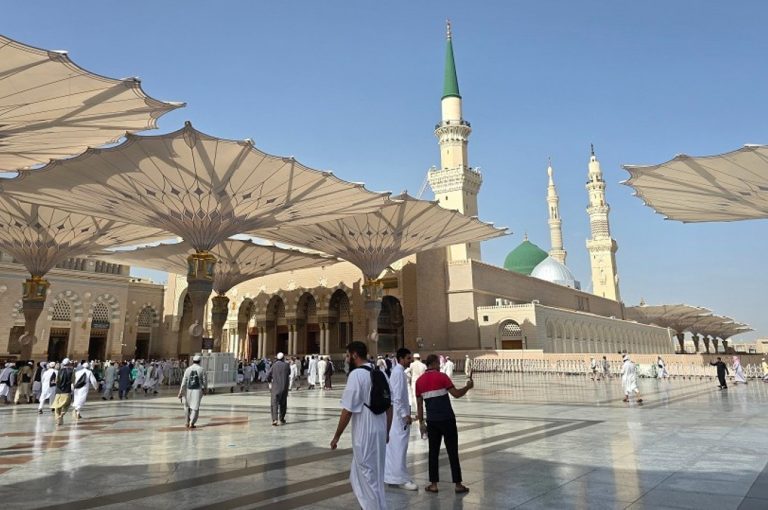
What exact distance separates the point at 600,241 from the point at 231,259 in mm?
43554

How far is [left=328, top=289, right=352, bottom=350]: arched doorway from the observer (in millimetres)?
35594

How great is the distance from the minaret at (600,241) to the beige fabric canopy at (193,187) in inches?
1762

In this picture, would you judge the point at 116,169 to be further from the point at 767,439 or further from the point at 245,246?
the point at 767,439

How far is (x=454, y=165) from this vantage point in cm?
4200

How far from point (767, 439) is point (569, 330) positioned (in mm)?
34969

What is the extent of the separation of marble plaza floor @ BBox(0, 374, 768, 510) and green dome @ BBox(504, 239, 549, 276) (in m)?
47.4

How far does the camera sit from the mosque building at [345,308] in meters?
33.4

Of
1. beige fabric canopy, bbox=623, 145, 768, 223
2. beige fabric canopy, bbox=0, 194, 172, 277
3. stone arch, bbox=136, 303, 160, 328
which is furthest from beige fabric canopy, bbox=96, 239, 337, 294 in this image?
beige fabric canopy, bbox=623, 145, 768, 223

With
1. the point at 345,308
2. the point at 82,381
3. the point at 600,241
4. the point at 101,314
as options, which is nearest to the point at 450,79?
the point at 345,308

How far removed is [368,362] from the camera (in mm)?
4285

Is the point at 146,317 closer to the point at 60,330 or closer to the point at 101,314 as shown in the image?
the point at 101,314

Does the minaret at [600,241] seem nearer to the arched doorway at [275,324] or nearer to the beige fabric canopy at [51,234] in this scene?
the arched doorway at [275,324]

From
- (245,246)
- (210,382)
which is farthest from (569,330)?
(210,382)

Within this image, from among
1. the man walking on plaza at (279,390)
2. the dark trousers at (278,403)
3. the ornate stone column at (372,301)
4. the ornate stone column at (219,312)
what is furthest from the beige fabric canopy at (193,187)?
the ornate stone column at (219,312)
